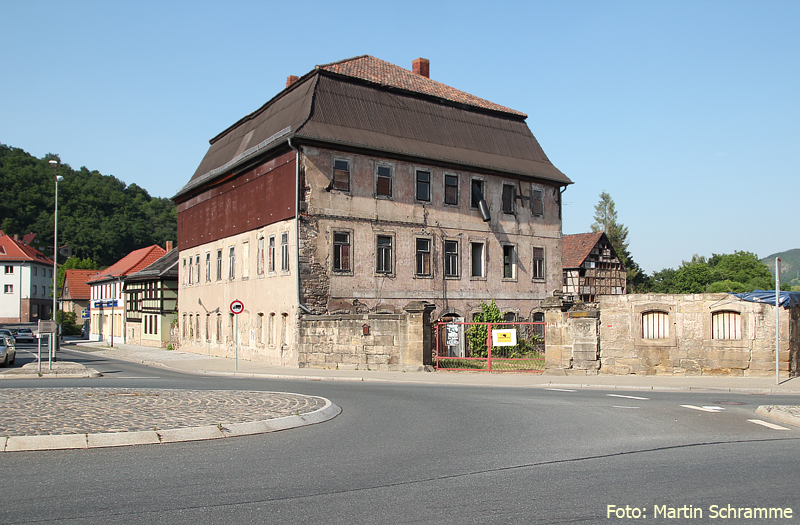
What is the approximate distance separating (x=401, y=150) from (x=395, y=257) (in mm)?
4928

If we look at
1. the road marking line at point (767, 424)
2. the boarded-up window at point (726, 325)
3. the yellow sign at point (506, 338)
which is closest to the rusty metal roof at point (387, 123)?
the yellow sign at point (506, 338)

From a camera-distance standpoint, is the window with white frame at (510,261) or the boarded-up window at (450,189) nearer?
the boarded-up window at (450,189)

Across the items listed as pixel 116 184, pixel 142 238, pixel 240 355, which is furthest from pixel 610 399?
pixel 116 184

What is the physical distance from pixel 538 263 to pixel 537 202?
11.0ft

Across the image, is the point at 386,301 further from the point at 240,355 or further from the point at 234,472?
the point at 234,472

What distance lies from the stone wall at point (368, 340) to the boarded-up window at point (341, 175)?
6.41 m

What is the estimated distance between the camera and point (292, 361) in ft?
91.1

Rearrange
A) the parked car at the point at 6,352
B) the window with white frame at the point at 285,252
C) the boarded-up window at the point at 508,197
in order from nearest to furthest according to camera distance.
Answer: the parked car at the point at 6,352
the window with white frame at the point at 285,252
the boarded-up window at the point at 508,197

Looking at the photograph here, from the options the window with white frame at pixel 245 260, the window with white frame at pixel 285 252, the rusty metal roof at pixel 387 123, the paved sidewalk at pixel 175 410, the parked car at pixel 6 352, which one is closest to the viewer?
the paved sidewalk at pixel 175 410

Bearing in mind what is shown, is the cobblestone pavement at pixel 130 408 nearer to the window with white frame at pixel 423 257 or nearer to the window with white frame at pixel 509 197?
the window with white frame at pixel 423 257

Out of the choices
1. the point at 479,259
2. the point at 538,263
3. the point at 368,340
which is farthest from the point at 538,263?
the point at 368,340

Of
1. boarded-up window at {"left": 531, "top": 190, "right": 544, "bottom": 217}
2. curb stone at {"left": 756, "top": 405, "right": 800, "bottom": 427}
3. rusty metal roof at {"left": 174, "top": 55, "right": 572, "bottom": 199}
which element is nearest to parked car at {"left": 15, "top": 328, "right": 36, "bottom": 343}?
rusty metal roof at {"left": 174, "top": 55, "right": 572, "bottom": 199}

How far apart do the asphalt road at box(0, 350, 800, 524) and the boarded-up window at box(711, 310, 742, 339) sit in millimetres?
9177

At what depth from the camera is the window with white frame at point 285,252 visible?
29181mm
